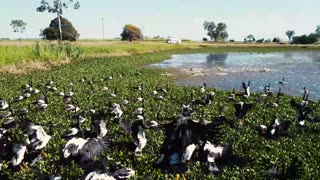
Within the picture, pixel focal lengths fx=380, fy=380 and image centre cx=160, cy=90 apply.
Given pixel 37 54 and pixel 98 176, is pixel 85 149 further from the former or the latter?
pixel 37 54

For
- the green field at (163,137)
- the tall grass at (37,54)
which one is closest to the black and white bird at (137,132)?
the green field at (163,137)

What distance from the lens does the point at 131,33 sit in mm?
118812

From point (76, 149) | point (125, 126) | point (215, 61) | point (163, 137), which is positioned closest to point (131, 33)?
point (215, 61)

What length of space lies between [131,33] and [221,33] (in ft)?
237

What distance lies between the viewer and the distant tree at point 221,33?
17771 cm

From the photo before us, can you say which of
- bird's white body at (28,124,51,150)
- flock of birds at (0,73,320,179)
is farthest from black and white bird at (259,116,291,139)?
bird's white body at (28,124,51,150)

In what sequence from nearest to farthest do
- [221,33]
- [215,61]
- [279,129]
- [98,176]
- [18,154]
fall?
[98,176], [18,154], [279,129], [215,61], [221,33]

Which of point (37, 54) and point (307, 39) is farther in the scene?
point (307, 39)

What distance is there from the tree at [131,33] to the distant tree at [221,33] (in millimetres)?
65341

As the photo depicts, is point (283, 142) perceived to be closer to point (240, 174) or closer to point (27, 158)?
point (240, 174)

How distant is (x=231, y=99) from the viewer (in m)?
16.3

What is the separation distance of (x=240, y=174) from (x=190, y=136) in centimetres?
193

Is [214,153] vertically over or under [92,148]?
under

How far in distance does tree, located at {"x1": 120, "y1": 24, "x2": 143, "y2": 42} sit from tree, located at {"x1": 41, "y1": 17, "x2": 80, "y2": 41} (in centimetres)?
1889
